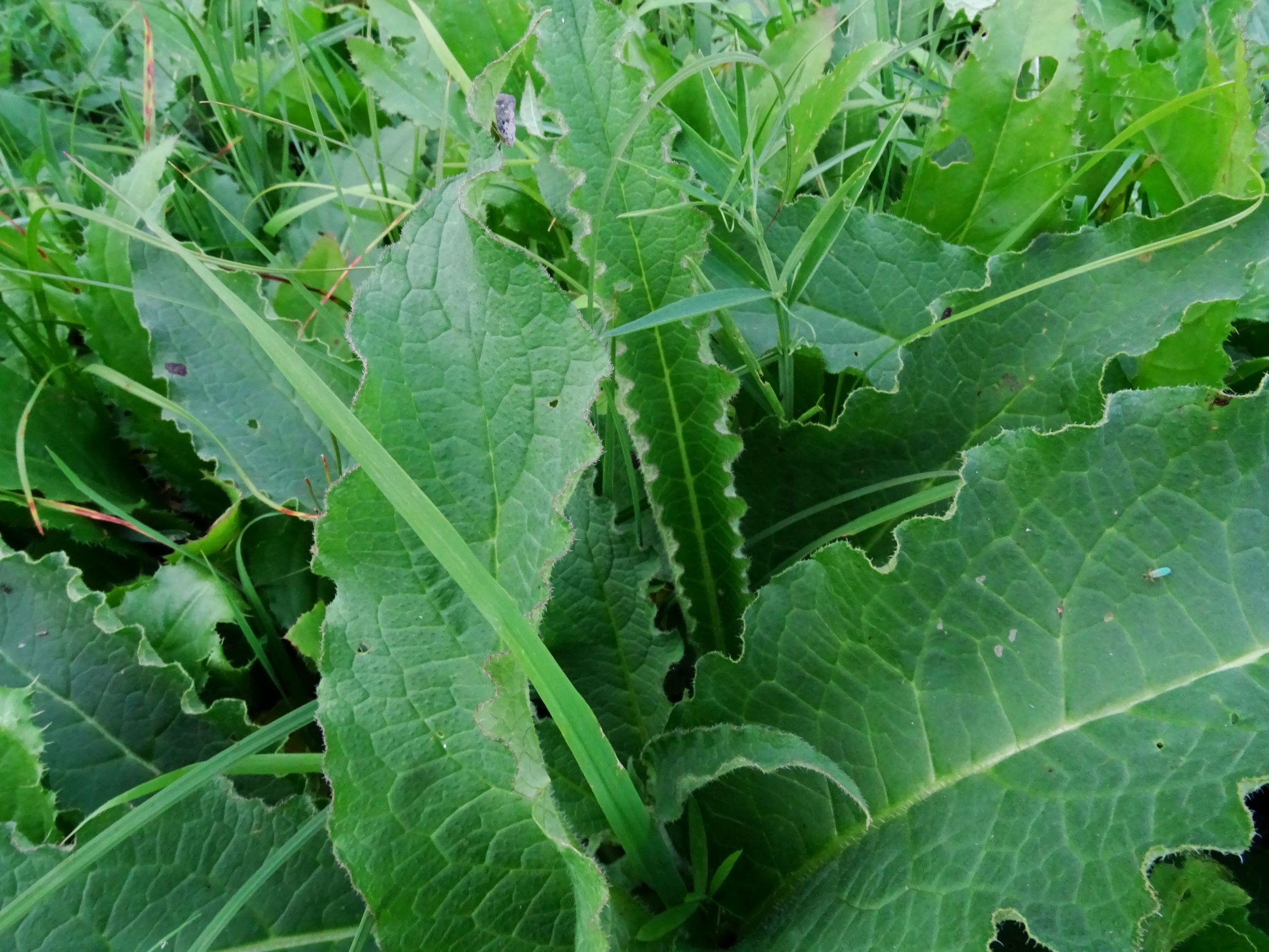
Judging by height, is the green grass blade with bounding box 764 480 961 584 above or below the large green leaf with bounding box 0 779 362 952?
above

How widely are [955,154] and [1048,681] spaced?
2.39ft

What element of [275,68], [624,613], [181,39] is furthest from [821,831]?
[181,39]

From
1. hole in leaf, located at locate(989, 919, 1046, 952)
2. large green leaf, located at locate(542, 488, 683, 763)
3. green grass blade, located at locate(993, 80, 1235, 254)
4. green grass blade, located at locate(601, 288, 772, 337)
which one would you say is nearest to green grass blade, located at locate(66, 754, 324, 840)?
large green leaf, located at locate(542, 488, 683, 763)

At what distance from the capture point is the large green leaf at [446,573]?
65 centimetres

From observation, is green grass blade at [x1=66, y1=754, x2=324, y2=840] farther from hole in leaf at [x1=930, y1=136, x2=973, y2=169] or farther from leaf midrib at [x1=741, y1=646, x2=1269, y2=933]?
hole in leaf at [x1=930, y1=136, x2=973, y2=169]

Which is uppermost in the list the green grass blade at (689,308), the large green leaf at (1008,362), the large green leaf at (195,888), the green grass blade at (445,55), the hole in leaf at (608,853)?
the green grass blade at (445,55)

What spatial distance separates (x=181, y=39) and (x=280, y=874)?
1.60 metres

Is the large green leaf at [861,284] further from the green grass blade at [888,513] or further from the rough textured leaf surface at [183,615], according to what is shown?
the rough textured leaf surface at [183,615]

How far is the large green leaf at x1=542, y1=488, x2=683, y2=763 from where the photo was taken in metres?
0.79

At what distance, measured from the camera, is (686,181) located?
83 cm

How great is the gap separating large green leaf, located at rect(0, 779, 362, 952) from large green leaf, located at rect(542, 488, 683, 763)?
0.26 metres

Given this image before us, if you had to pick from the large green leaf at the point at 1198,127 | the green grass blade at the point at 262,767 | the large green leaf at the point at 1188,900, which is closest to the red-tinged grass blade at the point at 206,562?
the green grass blade at the point at 262,767

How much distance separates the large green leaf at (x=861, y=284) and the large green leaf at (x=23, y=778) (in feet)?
2.53

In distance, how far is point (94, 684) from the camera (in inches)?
33.4
